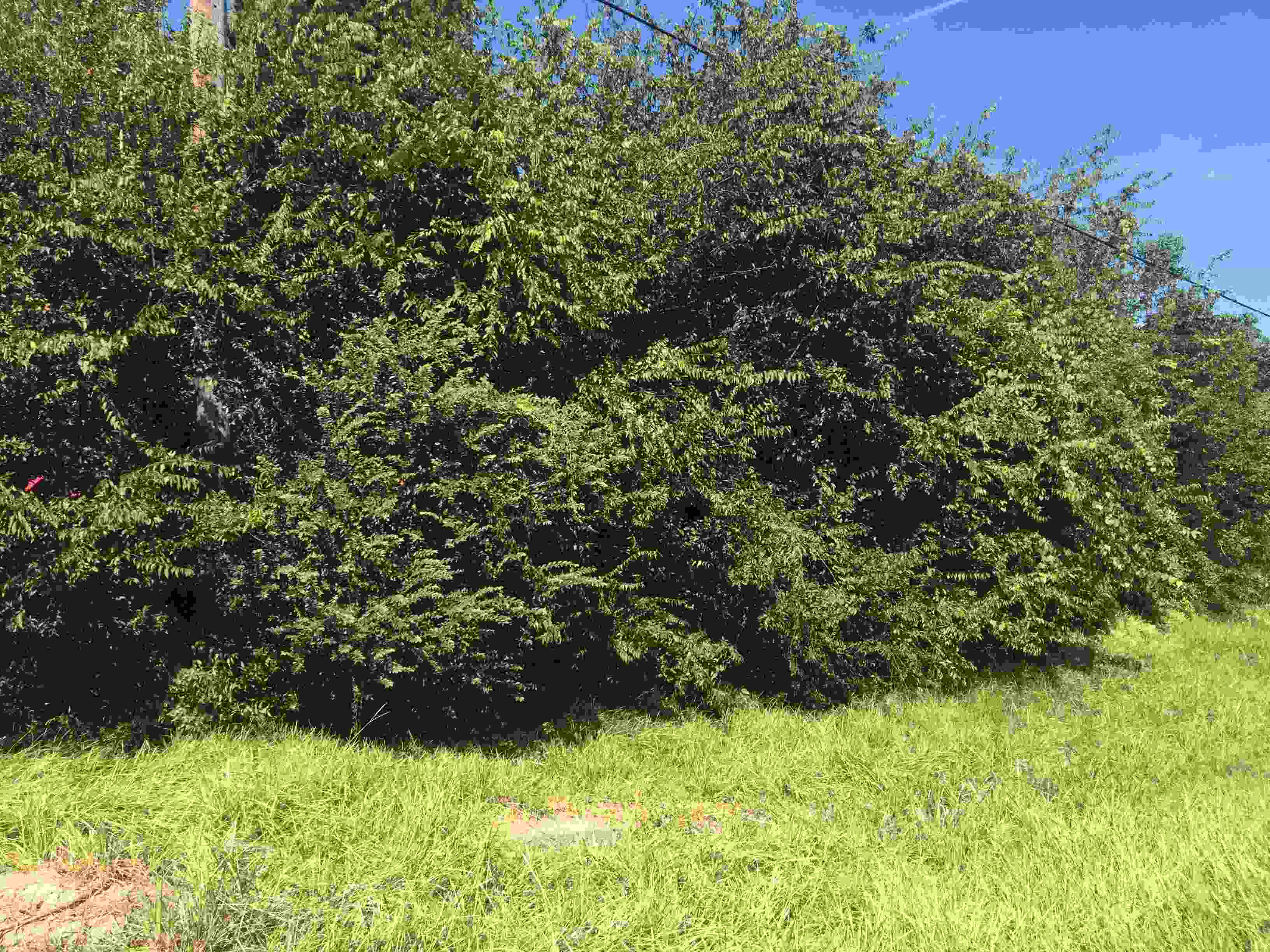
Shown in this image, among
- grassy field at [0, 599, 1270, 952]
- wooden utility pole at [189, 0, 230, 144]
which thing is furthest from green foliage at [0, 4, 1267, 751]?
grassy field at [0, 599, 1270, 952]

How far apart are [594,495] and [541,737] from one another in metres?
1.77

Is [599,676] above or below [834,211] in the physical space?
below

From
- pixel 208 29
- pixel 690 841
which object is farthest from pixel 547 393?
pixel 690 841

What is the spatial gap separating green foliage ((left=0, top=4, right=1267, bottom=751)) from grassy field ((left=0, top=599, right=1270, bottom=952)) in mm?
770

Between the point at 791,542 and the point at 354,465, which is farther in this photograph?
the point at 791,542

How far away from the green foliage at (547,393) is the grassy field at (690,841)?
770 mm

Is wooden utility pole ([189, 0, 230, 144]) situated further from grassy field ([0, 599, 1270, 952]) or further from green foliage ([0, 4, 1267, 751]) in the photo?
grassy field ([0, 599, 1270, 952])

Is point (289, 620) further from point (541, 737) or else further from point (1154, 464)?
point (1154, 464)

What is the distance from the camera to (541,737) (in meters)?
6.06

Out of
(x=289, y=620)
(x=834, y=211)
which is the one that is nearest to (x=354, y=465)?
(x=289, y=620)

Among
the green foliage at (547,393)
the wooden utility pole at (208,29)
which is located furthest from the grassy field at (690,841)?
the wooden utility pole at (208,29)

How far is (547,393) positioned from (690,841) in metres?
3.81

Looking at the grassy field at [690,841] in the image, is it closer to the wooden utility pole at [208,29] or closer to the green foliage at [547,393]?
the green foliage at [547,393]

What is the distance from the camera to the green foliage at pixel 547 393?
16.6ft
